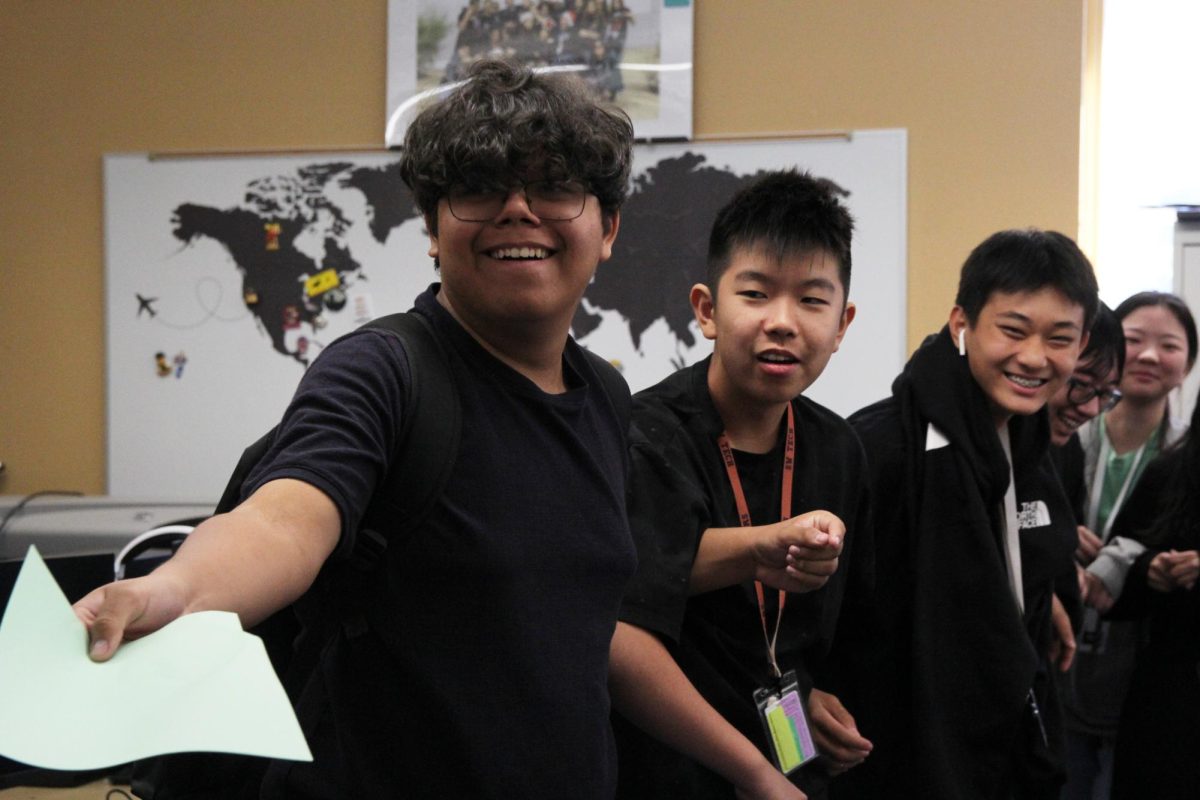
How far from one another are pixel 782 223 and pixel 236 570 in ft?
3.35

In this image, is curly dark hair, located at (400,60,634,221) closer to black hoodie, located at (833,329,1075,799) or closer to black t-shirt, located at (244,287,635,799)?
black t-shirt, located at (244,287,635,799)

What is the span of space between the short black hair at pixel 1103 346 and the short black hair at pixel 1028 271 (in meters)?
0.39

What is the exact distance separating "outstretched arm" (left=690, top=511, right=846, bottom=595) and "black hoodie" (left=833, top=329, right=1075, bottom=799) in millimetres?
391

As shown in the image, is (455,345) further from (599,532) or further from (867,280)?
(867,280)

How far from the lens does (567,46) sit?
3996mm

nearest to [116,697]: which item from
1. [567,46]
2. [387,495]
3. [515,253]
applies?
[387,495]

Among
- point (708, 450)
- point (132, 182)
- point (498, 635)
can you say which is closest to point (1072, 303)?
point (708, 450)

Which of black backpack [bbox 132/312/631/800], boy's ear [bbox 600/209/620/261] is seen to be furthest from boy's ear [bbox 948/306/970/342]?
black backpack [bbox 132/312/631/800]

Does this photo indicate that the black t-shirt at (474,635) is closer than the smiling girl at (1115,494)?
Yes

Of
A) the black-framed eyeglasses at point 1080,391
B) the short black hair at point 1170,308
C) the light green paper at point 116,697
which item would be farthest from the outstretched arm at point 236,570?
the short black hair at point 1170,308

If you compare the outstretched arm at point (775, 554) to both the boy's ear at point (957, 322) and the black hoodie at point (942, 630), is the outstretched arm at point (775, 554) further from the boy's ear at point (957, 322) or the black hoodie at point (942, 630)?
the boy's ear at point (957, 322)

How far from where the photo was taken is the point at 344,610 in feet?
3.04

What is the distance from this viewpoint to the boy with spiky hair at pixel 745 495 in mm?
1379

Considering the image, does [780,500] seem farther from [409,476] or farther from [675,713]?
[409,476]
